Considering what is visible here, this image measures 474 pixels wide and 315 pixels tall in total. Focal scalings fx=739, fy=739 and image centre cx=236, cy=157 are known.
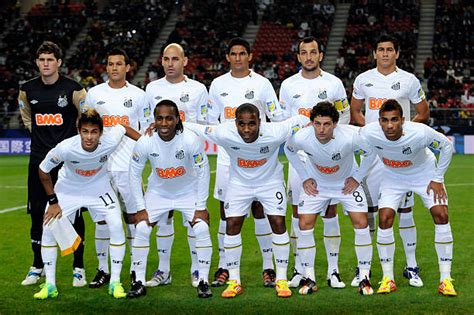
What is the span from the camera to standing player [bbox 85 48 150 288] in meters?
8.00

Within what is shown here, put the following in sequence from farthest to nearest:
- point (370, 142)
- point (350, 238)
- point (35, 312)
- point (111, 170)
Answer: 1. point (350, 238)
2. point (111, 170)
3. point (370, 142)
4. point (35, 312)

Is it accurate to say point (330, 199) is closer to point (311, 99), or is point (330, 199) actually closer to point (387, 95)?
point (311, 99)

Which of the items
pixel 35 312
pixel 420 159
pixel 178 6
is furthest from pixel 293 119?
pixel 178 6

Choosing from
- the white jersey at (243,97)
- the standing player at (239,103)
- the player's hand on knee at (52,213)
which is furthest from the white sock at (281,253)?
the player's hand on knee at (52,213)

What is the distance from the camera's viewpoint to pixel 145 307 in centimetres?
699

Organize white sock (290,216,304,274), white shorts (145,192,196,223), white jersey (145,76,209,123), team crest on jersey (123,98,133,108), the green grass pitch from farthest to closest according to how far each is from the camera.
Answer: white jersey (145,76,209,123)
team crest on jersey (123,98,133,108)
white sock (290,216,304,274)
white shorts (145,192,196,223)
the green grass pitch

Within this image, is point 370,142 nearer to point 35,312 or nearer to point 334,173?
point 334,173

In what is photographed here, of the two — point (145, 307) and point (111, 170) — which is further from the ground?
point (111, 170)

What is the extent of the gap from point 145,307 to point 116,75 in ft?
8.56

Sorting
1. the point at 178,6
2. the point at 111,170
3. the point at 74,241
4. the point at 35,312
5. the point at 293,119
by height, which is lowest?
the point at 35,312

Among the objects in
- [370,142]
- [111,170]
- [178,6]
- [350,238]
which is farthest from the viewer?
[178,6]

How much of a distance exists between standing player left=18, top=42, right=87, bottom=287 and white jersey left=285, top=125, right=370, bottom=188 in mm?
2438

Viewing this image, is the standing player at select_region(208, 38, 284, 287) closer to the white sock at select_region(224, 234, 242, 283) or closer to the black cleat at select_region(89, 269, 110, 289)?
the white sock at select_region(224, 234, 242, 283)

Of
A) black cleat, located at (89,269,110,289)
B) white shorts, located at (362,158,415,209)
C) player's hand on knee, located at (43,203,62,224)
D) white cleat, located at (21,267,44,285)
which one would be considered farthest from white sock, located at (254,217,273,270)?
white cleat, located at (21,267,44,285)
